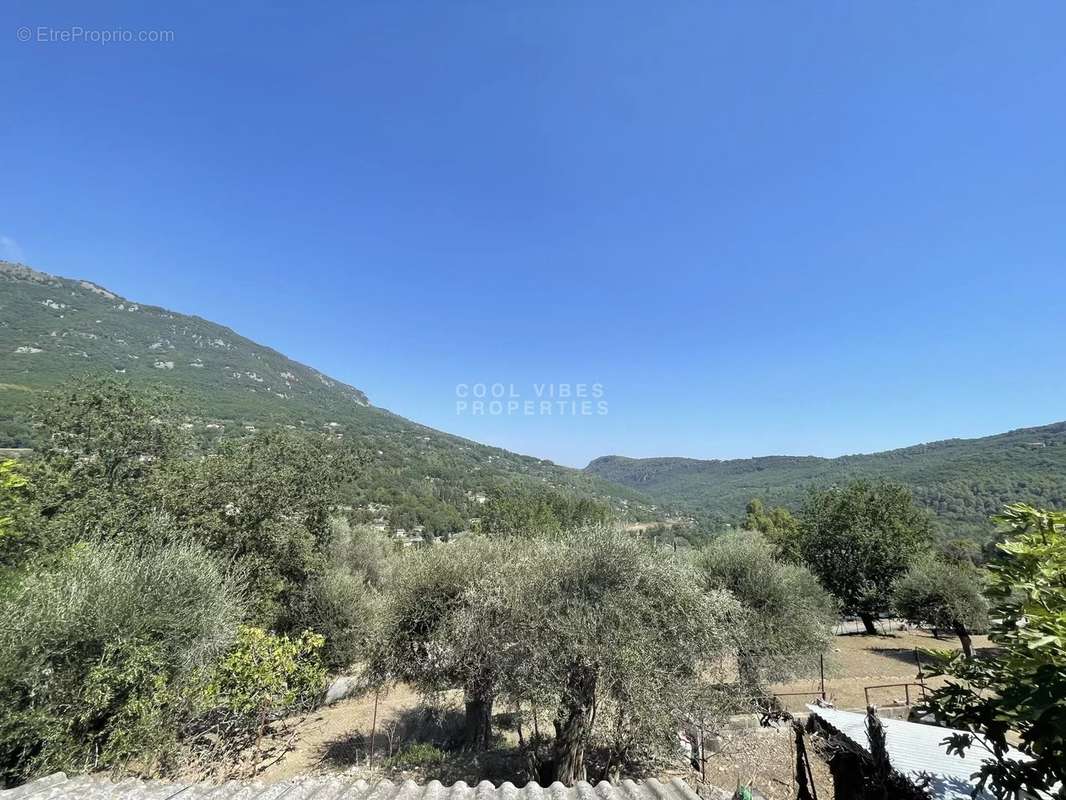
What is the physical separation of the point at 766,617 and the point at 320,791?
1440 centimetres

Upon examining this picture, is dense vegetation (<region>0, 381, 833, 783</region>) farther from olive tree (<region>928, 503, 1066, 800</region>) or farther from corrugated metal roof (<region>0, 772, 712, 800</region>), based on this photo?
olive tree (<region>928, 503, 1066, 800</region>)

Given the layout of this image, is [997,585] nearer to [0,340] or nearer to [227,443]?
[227,443]

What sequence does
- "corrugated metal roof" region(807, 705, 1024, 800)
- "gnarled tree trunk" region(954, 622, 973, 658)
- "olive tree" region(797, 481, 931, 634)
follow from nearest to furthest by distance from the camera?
"corrugated metal roof" region(807, 705, 1024, 800) → "gnarled tree trunk" region(954, 622, 973, 658) → "olive tree" region(797, 481, 931, 634)

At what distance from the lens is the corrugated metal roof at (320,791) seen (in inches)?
172

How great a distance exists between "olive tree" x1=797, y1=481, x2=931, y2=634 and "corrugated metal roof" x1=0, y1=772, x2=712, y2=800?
97.0 ft

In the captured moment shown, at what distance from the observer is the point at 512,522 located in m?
35.4

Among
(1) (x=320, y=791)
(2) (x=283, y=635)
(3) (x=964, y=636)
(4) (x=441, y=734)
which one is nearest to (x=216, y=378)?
(2) (x=283, y=635)

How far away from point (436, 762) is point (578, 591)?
5.59 meters

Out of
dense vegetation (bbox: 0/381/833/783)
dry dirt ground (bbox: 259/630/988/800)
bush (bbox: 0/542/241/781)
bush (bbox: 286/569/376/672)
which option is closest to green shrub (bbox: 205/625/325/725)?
dense vegetation (bbox: 0/381/833/783)

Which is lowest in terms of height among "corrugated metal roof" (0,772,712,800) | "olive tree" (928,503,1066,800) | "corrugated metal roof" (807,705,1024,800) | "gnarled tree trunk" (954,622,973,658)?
"gnarled tree trunk" (954,622,973,658)

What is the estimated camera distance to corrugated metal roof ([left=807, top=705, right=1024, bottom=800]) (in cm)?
727

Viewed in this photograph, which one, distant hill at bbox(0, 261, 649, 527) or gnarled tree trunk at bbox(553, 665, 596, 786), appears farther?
distant hill at bbox(0, 261, 649, 527)

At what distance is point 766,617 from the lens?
1458cm

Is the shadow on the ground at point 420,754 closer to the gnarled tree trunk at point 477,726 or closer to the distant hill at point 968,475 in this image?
the gnarled tree trunk at point 477,726
